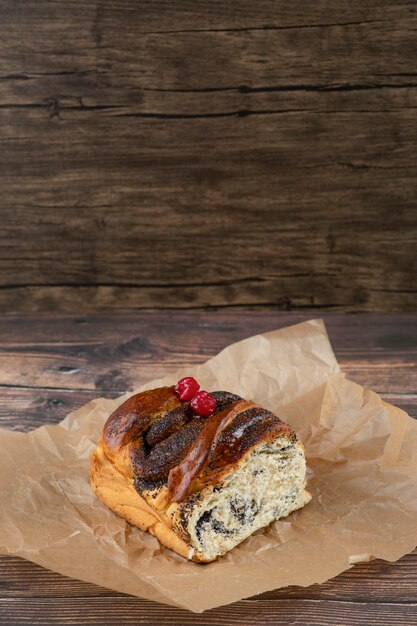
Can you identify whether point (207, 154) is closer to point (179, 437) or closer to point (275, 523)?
point (179, 437)

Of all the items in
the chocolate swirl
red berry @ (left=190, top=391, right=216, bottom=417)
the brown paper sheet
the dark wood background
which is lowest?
the brown paper sheet

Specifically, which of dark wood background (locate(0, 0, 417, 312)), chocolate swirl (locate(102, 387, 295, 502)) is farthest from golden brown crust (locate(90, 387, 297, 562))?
dark wood background (locate(0, 0, 417, 312))

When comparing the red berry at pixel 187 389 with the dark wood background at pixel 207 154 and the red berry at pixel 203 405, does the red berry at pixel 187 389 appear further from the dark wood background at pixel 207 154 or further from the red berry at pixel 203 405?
the dark wood background at pixel 207 154

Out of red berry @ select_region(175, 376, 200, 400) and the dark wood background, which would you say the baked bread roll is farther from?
the dark wood background

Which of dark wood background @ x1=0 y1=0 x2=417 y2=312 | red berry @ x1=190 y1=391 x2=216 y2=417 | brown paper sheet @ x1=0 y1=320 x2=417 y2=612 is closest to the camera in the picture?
brown paper sheet @ x1=0 y1=320 x2=417 y2=612

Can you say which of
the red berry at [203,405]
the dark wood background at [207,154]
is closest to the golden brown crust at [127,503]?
the red berry at [203,405]

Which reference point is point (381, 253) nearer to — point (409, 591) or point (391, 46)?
point (391, 46)
